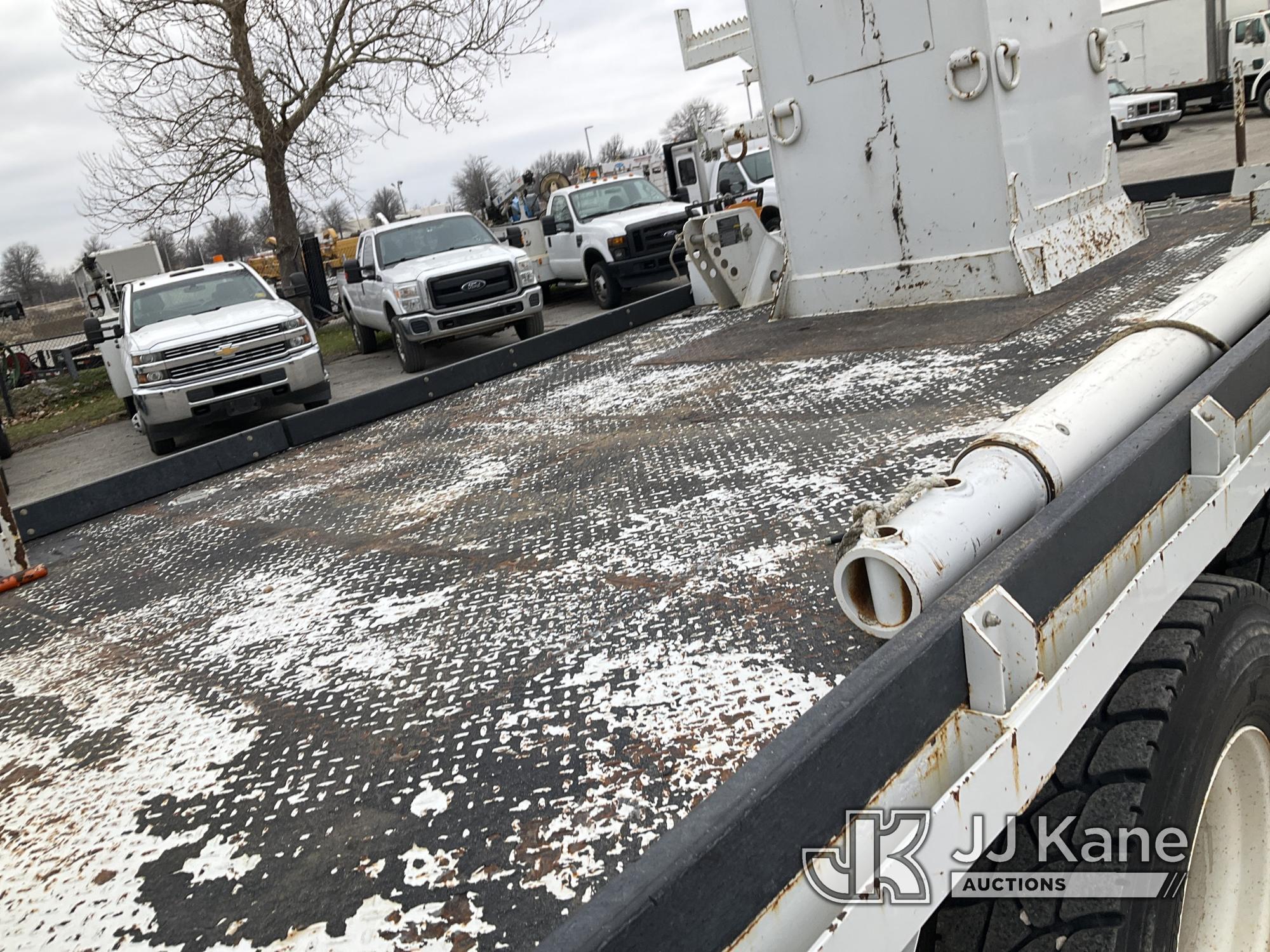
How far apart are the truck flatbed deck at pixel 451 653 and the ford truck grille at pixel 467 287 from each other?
9.55 meters

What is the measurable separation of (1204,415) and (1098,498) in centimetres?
51

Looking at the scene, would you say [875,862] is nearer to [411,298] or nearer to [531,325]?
[411,298]

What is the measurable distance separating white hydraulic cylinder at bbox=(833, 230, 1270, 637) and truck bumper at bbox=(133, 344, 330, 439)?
8969 millimetres

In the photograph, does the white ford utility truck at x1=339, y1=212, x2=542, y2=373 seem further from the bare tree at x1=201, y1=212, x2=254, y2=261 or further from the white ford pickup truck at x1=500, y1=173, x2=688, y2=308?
the bare tree at x1=201, y1=212, x2=254, y2=261

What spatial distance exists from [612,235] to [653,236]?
24.8 inches

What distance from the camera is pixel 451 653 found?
1881 mm

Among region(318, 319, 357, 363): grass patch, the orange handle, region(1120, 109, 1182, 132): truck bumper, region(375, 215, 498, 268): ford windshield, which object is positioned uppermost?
region(375, 215, 498, 268): ford windshield

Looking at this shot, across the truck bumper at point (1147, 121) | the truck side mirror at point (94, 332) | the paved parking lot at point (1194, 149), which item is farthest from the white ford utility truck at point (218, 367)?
the truck bumper at point (1147, 121)

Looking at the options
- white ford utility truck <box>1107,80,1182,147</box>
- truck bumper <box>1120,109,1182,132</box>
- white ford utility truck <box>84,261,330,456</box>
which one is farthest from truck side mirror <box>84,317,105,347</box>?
truck bumper <box>1120,109,1182,132</box>

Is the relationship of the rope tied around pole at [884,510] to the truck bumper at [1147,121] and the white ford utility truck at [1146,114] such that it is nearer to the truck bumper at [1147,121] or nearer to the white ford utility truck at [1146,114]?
the white ford utility truck at [1146,114]

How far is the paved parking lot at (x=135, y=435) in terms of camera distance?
11883mm

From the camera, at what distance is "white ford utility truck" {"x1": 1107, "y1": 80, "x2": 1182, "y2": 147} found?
23.0 metres

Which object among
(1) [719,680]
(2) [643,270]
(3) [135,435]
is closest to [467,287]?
(2) [643,270]

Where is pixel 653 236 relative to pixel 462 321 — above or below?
above
